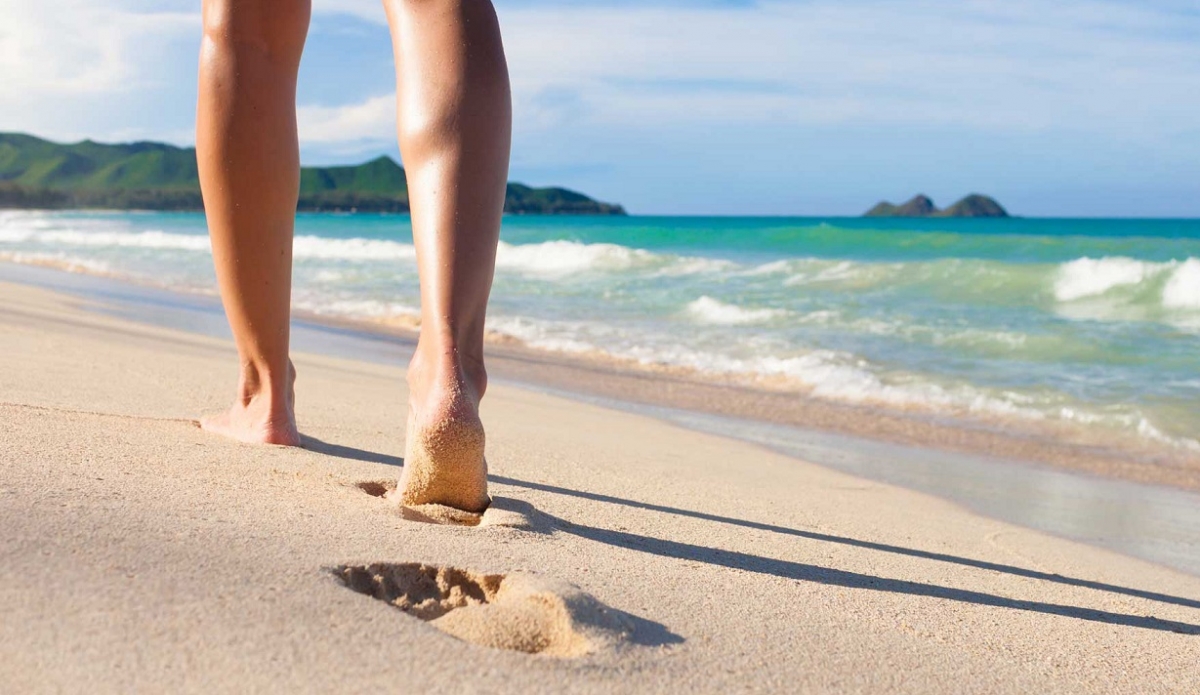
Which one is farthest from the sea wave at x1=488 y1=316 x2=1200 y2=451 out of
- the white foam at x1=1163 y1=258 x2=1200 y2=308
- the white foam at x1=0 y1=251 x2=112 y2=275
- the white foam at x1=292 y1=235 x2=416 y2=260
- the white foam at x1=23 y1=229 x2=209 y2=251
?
the white foam at x1=292 y1=235 x2=416 y2=260

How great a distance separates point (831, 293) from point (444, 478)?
10.9m

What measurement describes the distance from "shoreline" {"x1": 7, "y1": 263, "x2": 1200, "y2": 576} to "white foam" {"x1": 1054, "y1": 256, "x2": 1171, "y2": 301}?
7673mm

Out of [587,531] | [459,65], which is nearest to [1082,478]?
[587,531]

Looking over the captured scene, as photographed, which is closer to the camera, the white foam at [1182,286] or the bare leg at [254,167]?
the bare leg at [254,167]

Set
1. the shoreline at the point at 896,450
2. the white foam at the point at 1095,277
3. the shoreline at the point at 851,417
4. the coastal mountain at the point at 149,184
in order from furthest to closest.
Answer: the coastal mountain at the point at 149,184 → the white foam at the point at 1095,277 → the shoreline at the point at 851,417 → the shoreline at the point at 896,450

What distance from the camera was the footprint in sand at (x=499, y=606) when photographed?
39.4 inches

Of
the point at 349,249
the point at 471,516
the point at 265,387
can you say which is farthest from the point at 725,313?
the point at 349,249

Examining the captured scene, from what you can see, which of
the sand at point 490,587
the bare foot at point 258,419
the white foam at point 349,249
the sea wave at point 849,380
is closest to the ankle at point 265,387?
the bare foot at point 258,419

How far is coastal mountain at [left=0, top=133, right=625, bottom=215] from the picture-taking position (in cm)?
8831

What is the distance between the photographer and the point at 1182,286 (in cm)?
1138

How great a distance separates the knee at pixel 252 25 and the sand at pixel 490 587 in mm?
629

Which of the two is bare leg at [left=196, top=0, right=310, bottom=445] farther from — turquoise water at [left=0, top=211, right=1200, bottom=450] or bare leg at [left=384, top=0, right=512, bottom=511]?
turquoise water at [left=0, top=211, right=1200, bottom=450]

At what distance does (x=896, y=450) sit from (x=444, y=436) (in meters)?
3.14

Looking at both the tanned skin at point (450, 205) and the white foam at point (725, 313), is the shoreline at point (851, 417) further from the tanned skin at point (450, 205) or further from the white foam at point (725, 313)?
the tanned skin at point (450, 205)
